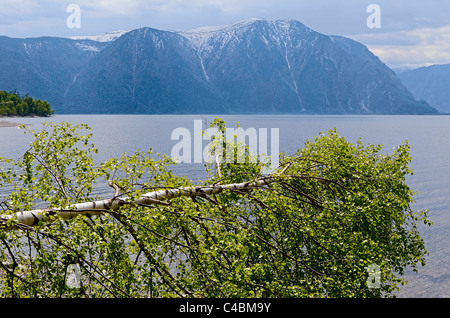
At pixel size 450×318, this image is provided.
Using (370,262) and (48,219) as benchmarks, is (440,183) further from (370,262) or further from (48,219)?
(48,219)

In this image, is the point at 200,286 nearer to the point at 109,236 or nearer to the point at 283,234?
the point at 109,236

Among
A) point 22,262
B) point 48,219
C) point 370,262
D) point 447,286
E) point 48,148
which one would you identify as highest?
point 48,148

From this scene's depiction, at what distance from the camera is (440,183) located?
84.3 meters

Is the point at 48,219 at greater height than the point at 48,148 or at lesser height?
lesser

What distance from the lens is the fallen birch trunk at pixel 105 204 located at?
1102 cm

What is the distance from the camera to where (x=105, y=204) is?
12.8 metres

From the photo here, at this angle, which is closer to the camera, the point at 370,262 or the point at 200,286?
the point at 200,286

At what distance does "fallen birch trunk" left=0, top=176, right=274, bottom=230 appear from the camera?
36.2 ft

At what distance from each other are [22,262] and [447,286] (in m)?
33.9

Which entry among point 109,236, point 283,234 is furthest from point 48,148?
point 283,234
